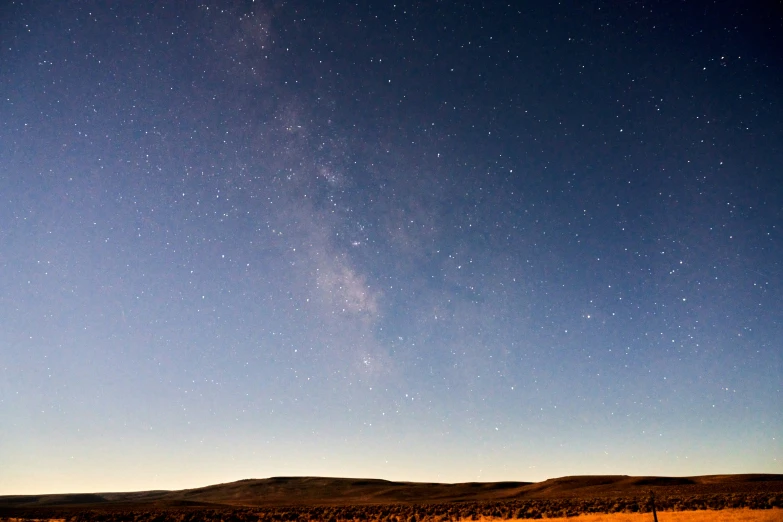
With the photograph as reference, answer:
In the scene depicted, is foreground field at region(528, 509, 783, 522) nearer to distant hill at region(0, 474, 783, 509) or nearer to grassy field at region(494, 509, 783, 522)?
grassy field at region(494, 509, 783, 522)

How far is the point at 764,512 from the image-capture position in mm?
27484

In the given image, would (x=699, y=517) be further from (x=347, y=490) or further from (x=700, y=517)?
(x=347, y=490)

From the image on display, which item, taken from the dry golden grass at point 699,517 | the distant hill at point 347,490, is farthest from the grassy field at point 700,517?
the distant hill at point 347,490

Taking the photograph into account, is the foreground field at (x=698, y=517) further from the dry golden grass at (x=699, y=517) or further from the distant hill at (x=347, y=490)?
the distant hill at (x=347, y=490)

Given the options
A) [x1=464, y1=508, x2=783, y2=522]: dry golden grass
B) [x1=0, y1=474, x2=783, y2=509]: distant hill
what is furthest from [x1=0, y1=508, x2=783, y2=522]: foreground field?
[x1=0, y1=474, x2=783, y2=509]: distant hill

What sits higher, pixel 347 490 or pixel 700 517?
pixel 700 517

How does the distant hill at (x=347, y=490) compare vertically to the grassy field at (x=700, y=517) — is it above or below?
below

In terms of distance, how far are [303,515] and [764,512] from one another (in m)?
36.6

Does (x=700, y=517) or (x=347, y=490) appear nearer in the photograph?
(x=700, y=517)

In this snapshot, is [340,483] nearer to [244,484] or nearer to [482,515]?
[244,484]

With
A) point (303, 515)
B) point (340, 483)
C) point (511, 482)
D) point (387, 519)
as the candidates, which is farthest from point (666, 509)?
point (340, 483)

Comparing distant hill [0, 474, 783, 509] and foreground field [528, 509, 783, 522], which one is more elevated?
foreground field [528, 509, 783, 522]

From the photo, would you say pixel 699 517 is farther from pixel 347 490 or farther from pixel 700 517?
pixel 347 490

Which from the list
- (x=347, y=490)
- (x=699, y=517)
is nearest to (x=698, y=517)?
(x=699, y=517)
